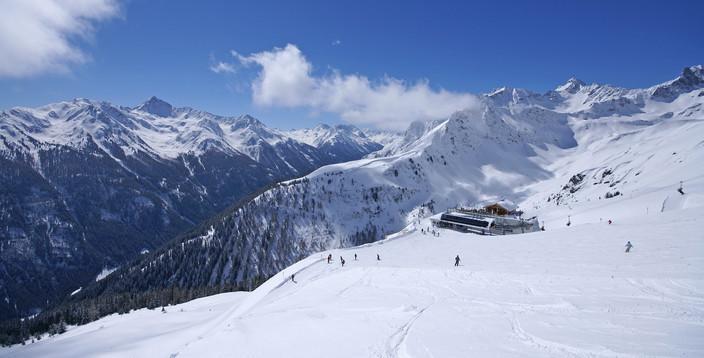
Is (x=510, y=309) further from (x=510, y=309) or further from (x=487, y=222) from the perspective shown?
(x=487, y=222)

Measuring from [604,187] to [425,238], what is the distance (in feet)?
338

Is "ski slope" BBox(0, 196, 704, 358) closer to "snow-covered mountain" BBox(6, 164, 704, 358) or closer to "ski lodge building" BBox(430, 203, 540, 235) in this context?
"snow-covered mountain" BBox(6, 164, 704, 358)

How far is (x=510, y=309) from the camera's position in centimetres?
2216

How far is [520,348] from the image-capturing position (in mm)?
16250

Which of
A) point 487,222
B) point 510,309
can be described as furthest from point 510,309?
point 487,222

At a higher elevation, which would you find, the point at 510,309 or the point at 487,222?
the point at 487,222

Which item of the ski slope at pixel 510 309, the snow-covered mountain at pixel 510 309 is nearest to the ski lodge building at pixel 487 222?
the snow-covered mountain at pixel 510 309

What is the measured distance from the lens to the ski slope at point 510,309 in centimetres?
1684

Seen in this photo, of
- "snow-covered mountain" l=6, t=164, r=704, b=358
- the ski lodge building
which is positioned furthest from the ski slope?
the ski lodge building

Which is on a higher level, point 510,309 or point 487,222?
point 487,222

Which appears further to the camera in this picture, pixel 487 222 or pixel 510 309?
pixel 487 222

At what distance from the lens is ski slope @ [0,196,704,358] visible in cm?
1684

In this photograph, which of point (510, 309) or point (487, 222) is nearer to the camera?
point (510, 309)

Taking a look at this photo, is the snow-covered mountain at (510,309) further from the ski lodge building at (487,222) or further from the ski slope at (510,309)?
the ski lodge building at (487,222)
